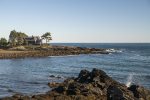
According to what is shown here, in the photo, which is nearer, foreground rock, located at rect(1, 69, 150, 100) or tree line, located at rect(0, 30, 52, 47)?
foreground rock, located at rect(1, 69, 150, 100)

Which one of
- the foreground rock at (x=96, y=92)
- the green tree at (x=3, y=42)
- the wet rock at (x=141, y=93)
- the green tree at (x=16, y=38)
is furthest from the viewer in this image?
the green tree at (x=3, y=42)

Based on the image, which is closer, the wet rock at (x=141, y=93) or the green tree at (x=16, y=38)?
the wet rock at (x=141, y=93)

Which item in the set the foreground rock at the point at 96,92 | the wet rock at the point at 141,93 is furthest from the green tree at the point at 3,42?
the wet rock at the point at 141,93

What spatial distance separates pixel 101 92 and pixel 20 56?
8049 cm

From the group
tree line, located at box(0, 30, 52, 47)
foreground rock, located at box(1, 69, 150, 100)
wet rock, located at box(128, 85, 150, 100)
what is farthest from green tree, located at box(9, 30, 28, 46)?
wet rock, located at box(128, 85, 150, 100)

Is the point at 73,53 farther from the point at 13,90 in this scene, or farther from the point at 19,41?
the point at 13,90

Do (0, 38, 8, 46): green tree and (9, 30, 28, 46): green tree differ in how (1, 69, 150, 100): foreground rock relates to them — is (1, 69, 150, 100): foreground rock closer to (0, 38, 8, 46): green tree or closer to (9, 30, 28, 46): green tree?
(9, 30, 28, 46): green tree

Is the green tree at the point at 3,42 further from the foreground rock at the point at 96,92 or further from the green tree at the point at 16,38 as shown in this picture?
the foreground rock at the point at 96,92

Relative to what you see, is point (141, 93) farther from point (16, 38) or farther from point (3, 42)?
point (3, 42)

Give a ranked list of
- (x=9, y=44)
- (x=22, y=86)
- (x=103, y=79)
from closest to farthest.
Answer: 1. (x=103, y=79)
2. (x=22, y=86)
3. (x=9, y=44)

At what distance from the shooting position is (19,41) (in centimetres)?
14650

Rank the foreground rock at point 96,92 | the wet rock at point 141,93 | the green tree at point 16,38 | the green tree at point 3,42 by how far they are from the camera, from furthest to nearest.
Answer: the green tree at point 3,42
the green tree at point 16,38
the wet rock at point 141,93
the foreground rock at point 96,92

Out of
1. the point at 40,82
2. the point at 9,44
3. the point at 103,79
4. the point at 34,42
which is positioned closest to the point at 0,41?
the point at 9,44

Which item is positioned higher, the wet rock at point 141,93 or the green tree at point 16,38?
the green tree at point 16,38
